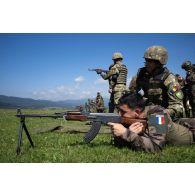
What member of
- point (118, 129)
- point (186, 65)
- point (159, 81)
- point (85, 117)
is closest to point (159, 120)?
point (118, 129)

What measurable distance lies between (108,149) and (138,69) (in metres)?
3.09

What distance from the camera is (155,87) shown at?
8.56 m

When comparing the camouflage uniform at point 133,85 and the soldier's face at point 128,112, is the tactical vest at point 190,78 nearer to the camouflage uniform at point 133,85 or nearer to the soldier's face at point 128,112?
the camouflage uniform at point 133,85

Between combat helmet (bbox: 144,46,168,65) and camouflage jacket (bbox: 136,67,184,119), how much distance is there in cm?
29

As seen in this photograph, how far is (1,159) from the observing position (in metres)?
6.20

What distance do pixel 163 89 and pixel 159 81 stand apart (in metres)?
0.25

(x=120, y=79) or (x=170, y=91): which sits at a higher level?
(x=120, y=79)

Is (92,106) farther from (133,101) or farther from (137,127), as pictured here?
(137,127)

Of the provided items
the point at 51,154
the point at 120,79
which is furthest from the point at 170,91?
the point at 120,79

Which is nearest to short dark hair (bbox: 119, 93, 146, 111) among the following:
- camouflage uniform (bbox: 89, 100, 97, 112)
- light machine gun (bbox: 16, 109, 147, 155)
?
light machine gun (bbox: 16, 109, 147, 155)

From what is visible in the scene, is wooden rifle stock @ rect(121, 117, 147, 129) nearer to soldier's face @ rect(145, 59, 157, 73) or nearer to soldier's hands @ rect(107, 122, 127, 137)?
soldier's hands @ rect(107, 122, 127, 137)

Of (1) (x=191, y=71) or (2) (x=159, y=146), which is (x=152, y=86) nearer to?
(2) (x=159, y=146)

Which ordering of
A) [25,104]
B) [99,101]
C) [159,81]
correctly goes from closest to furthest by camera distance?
[159,81] → [99,101] → [25,104]
